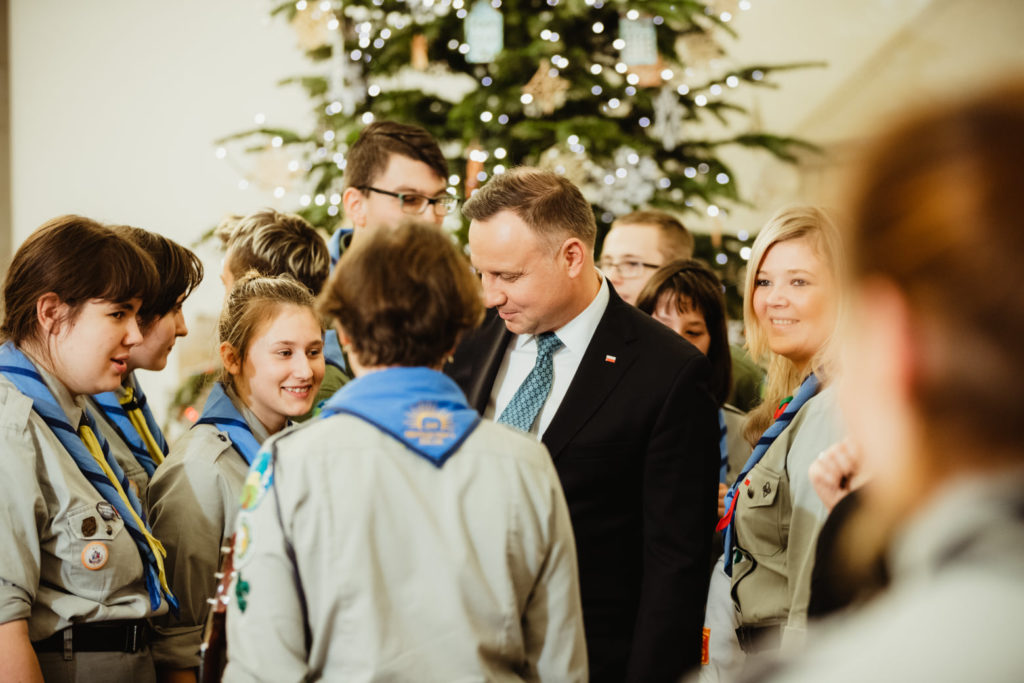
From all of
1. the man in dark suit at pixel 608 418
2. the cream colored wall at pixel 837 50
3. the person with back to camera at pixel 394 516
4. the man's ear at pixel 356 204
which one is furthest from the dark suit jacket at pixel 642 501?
the cream colored wall at pixel 837 50

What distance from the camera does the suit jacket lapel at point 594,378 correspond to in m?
2.00

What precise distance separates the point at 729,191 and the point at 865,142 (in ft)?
14.0

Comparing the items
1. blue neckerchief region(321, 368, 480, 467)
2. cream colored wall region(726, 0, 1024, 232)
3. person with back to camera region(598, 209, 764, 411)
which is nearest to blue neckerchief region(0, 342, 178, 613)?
blue neckerchief region(321, 368, 480, 467)

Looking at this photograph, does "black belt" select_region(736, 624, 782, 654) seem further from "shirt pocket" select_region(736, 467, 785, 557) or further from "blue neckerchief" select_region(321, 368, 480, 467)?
"blue neckerchief" select_region(321, 368, 480, 467)

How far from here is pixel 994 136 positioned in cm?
69

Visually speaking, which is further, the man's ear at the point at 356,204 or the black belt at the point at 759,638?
the man's ear at the point at 356,204

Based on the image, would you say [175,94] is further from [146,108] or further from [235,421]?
[235,421]

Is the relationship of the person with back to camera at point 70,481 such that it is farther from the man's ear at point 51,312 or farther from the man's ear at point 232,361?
the man's ear at point 232,361

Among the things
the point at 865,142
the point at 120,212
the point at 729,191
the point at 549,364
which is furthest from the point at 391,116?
the point at 865,142

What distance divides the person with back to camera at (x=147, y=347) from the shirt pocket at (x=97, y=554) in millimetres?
458

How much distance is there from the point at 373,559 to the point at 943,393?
0.83m

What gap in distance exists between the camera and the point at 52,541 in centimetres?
167

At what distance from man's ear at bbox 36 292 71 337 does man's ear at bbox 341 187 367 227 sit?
4.45ft

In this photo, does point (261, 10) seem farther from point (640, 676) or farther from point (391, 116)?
point (640, 676)
